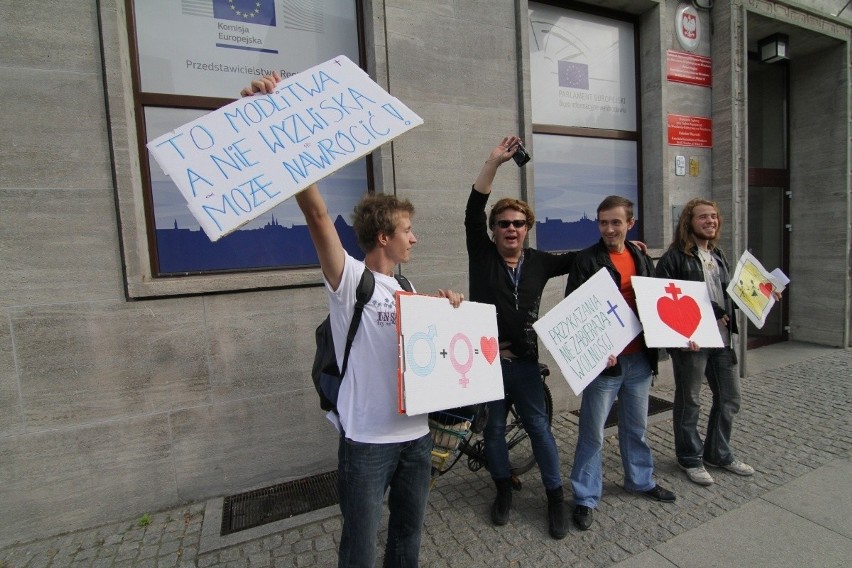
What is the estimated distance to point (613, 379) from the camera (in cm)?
297

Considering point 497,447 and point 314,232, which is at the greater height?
point 314,232

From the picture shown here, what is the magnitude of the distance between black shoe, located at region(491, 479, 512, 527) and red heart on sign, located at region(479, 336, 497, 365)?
1.23 m

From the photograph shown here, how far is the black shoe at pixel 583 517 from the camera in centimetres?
287

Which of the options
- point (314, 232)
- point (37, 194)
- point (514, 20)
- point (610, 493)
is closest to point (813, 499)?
point (610, 493)

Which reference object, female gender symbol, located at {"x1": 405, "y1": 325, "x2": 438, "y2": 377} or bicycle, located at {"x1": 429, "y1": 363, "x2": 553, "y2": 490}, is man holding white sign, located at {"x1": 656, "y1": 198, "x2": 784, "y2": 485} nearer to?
bicycle, located at {"x1": 429, "y1": 363, "x2": 553, "y2": 490}

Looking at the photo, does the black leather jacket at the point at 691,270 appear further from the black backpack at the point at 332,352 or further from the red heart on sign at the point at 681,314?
the black backpack at the point at 332,352

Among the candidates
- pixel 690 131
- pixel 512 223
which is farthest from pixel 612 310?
pixel 690 131

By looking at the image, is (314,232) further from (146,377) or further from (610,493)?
(610,493)

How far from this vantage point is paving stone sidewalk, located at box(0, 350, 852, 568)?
2.71 m

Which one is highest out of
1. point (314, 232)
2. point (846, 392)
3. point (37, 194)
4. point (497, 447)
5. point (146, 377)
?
point (37, 194)

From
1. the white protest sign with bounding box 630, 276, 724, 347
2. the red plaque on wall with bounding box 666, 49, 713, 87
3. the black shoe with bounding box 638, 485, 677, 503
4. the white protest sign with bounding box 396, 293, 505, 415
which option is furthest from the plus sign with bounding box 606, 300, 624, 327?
the red plaque on wall with bounding box 666, 49, 713, 87

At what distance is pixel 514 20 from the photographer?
178 inches

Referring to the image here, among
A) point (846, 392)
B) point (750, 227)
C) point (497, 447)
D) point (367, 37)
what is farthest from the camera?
point (750, 227)

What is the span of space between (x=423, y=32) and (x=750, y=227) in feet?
21.3
